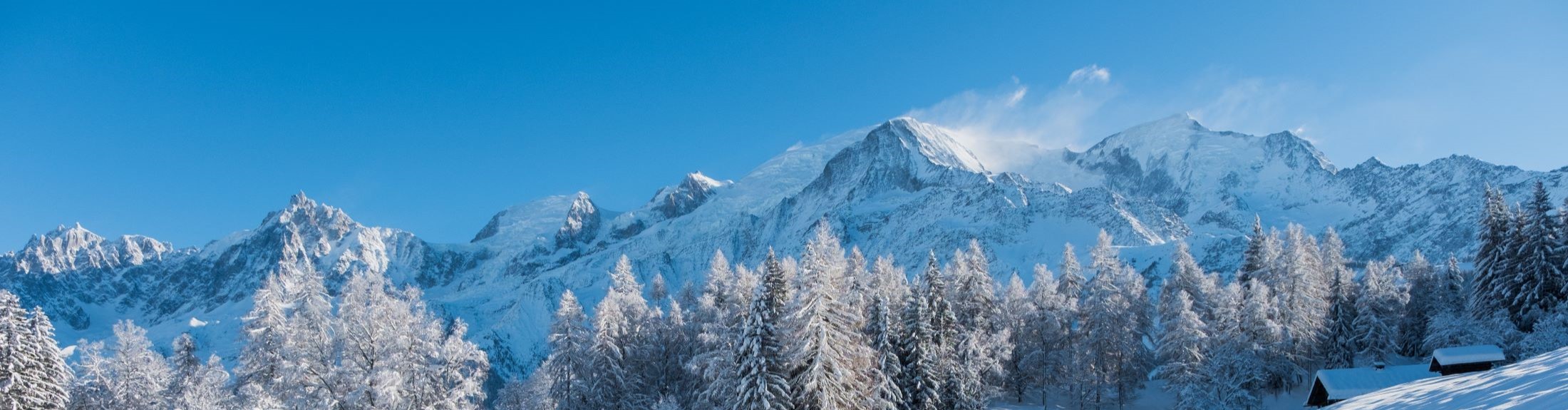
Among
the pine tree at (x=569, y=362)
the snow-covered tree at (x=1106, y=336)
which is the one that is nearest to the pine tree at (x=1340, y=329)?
the snow-covered tree at (x=1106, y=336)

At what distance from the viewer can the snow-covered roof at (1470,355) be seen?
34062 mm

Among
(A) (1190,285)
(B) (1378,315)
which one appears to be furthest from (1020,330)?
(B) (1378,315)

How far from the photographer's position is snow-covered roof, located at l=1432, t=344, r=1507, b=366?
3406cm

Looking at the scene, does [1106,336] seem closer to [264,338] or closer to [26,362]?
[264,338]

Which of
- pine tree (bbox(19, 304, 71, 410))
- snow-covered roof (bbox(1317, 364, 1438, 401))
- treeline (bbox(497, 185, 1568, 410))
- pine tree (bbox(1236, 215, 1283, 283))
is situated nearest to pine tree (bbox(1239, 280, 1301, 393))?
treeline (bbox(497, 185, 1568, 410))

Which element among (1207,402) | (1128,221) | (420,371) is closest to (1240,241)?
(1128,221)

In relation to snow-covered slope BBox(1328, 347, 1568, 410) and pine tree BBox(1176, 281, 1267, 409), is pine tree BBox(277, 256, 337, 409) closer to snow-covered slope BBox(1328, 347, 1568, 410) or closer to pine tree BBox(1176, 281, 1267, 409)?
snow-covered slope BBox(1328, 347, 1568, 410)

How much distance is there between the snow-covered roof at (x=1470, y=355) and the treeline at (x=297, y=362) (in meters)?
40.7

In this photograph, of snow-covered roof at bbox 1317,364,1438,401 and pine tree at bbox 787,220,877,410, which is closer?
pine tree at bbox 787,220,877,410

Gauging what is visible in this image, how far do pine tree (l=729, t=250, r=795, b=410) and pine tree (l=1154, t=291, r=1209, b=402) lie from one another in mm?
22787

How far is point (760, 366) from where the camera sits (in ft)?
95.8

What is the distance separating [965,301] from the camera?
163ft

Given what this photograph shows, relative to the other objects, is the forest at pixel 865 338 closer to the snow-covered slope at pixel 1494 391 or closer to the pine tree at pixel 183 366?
the pine tree at pixel 183 366

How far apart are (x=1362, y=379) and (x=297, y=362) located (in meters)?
43.6
